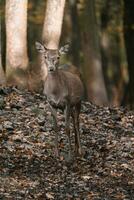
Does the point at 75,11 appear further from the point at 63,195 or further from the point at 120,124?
the point at 63,195

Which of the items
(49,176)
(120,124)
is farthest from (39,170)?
(120,124)

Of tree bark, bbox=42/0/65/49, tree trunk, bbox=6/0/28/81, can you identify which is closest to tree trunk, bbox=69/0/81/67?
tree bark, bbox=42/0/65/49

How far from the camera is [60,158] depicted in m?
14.5

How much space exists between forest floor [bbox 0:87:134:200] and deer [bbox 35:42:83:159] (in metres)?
0.51

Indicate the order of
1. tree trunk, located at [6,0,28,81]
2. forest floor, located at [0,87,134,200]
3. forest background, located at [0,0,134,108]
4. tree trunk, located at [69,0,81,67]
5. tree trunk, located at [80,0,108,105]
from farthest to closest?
tree trunk, located at [69,0,81,67] < tree trunk, located at [80,0,108,105] < forest background, located at [0,0,134,108] < tree trunk, located at [6,0,28,81] < forest floor, located at [0,87,134,200]

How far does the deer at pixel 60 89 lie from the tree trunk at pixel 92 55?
934 cm

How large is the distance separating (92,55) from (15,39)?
18.1 feet

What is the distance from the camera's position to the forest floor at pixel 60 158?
1290 cm

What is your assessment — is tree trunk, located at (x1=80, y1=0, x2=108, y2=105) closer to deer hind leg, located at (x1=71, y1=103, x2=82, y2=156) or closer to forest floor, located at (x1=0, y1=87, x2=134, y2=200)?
forest floor, located at (x1=0, y1=87, x2=134, y2=200)

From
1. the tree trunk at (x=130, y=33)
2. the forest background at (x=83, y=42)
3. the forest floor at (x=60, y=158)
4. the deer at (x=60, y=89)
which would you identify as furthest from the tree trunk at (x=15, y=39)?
the tree trunk at (x=130, y=33)

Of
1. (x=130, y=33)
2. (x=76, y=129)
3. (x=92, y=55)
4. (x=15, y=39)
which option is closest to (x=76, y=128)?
(x=76, y=129)

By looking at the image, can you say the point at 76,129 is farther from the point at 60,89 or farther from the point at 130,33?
the point at 130,33

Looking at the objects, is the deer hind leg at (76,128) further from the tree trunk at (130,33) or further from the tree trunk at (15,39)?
the tree trunk at (130,33)

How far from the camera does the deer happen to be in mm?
14172
